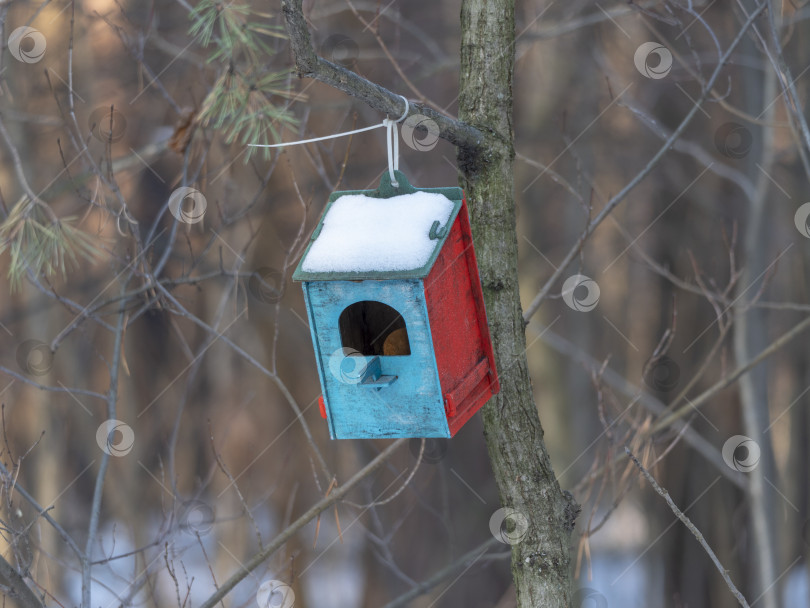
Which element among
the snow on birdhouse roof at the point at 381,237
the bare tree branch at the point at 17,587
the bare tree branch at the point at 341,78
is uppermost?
the bare tree branch at the point at 341,78

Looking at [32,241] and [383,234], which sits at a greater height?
[32,241]

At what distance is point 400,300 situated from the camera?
1619mm

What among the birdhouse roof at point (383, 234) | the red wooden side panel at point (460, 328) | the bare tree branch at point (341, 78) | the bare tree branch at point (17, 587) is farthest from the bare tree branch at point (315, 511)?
the bare tree branch at point (341, 78)

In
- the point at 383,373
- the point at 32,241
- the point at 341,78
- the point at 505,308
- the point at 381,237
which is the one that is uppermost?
the point at 341,78

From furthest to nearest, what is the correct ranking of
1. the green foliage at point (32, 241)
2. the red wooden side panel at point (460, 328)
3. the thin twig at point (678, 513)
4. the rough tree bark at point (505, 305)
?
1. the green foliage at point (32, 241)
2. the rough tree bark at point (505, 305)
3. the red wooden side panel at point (460, 328)
4. the thin twig at point (678, 513)

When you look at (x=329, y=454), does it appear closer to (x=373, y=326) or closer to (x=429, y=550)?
(x=429, y=550)

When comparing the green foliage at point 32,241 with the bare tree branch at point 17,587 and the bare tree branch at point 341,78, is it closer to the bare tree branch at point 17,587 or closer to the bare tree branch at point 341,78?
the bare tree branch at point 17,587

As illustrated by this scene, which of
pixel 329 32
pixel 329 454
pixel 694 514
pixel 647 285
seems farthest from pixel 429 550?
pixel 329 32

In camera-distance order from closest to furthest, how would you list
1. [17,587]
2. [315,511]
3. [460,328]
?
[460,328] < [17,587] < [315,511]

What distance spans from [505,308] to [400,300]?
17.5 inches

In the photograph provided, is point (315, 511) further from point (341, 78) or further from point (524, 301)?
point (524, 301)

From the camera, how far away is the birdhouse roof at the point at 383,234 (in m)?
1.60

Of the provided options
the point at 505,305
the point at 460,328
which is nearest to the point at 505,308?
the point at 505,305

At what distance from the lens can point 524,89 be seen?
243 inches
